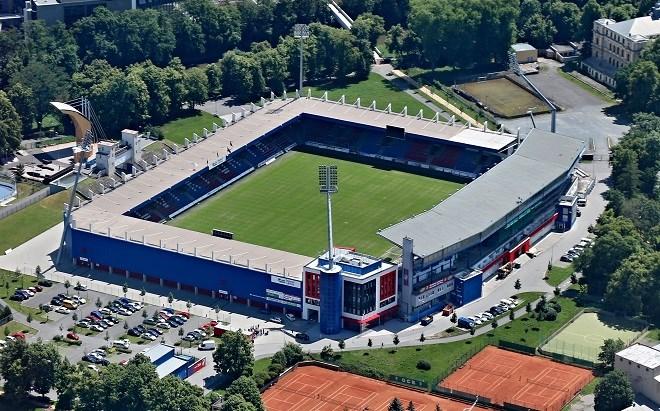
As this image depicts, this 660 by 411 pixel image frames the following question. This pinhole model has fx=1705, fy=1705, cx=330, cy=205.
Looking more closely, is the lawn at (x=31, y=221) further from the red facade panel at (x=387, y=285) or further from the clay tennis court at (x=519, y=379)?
the clay tennis court at (x=519, y=379)

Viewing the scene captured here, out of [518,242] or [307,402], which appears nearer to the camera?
[307,402]

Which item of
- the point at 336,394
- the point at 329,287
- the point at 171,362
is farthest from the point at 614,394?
the point at 171,362

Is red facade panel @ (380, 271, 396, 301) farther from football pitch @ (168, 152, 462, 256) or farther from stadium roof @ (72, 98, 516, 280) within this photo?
football pitch @ (168, 152, 462, 256)

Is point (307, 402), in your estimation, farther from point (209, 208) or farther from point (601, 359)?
point (209, 208)

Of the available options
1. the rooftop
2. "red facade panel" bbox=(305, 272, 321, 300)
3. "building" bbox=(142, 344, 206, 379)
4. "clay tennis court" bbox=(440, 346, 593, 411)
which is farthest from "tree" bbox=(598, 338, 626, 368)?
"building" bbox=(142, 344, 206, 379)

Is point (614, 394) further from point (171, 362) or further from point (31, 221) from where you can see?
point (31, 221)

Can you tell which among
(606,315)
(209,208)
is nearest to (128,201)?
(209,208)
